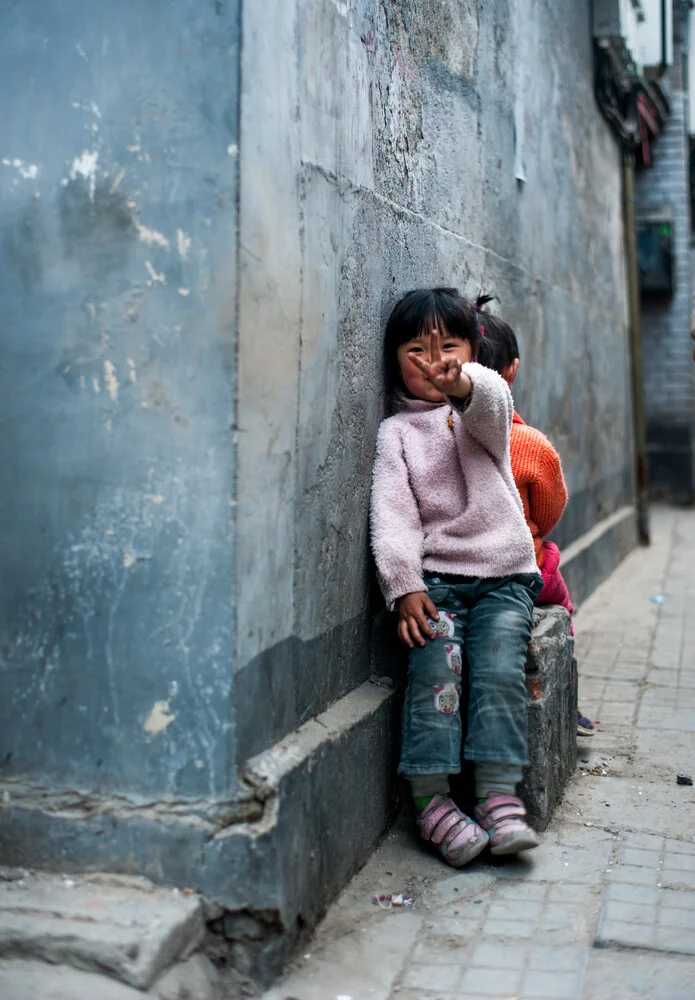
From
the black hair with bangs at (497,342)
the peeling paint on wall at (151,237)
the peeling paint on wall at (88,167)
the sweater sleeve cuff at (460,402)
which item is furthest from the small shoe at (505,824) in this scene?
the peeling paint on wall at (88,167)

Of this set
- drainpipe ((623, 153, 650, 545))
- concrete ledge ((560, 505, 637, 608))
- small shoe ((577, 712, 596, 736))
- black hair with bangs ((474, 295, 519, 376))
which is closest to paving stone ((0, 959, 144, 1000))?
black hair with bangs ((474, 295, 519, 376))

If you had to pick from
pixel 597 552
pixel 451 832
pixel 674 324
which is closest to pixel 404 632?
pixel 451 832

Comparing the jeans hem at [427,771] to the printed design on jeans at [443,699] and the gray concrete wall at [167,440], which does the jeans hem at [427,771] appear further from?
the gray concrete wall at [167,440]

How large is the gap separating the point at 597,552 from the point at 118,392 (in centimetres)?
508

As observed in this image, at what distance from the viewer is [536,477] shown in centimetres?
339

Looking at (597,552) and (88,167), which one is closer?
(88,167)

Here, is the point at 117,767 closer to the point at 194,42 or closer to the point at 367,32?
the point at 194,42

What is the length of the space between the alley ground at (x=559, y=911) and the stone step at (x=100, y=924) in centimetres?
27

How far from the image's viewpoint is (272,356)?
234 cm

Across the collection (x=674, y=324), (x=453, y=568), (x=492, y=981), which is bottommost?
(x=492, y=981)

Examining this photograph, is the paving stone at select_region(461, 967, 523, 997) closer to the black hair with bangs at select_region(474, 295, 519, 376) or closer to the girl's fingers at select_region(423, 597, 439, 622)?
the girl's fingers at select_region(423, 597, 439, 622)

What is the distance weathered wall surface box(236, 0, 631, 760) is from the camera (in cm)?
227

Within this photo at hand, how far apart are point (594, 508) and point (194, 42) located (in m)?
5.47

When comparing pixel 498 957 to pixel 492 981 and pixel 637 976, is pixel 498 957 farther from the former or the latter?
pixel 637 976
